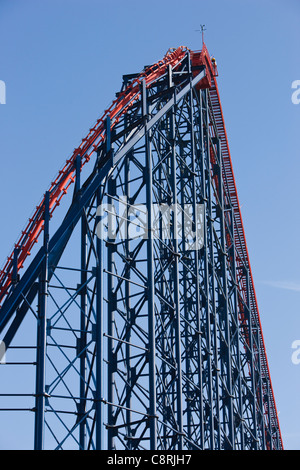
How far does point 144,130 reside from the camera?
2464 centimetres

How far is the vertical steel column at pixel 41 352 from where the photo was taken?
20.0 meters

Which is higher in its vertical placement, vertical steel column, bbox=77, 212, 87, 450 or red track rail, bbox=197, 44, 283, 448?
red track rail, bbox=197, 44, 283, 448

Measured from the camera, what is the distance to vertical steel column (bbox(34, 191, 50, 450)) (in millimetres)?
19987

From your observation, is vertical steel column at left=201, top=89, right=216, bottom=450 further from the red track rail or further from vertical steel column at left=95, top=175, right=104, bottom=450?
vertical steel column at left=95, top=175, right=104, bottom=450

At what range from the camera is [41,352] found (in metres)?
20.8

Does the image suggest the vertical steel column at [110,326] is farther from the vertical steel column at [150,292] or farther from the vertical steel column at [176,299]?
the vertical steel column at [176,299]

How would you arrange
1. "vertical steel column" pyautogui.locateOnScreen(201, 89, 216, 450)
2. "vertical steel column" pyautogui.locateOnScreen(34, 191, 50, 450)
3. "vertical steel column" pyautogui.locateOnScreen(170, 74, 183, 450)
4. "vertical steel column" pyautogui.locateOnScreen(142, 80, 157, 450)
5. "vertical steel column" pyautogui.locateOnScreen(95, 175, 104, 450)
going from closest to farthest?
"vertical steel column" pyautogui.locateOnScreen(34, 191, 50, 450) → "vertical steel column" pyautogui.locateOnScreen(95, 175, 104, 450) → "vertical steel column" pyautogui.locateOnScreen(142, 80, 157, 450) → "vertical steel column" pyautogui.locateOnScreen(170, 74, 183, 450) → "vertical steel column" pyautogui.locateOnScreen(201, 89, 216, 450)
